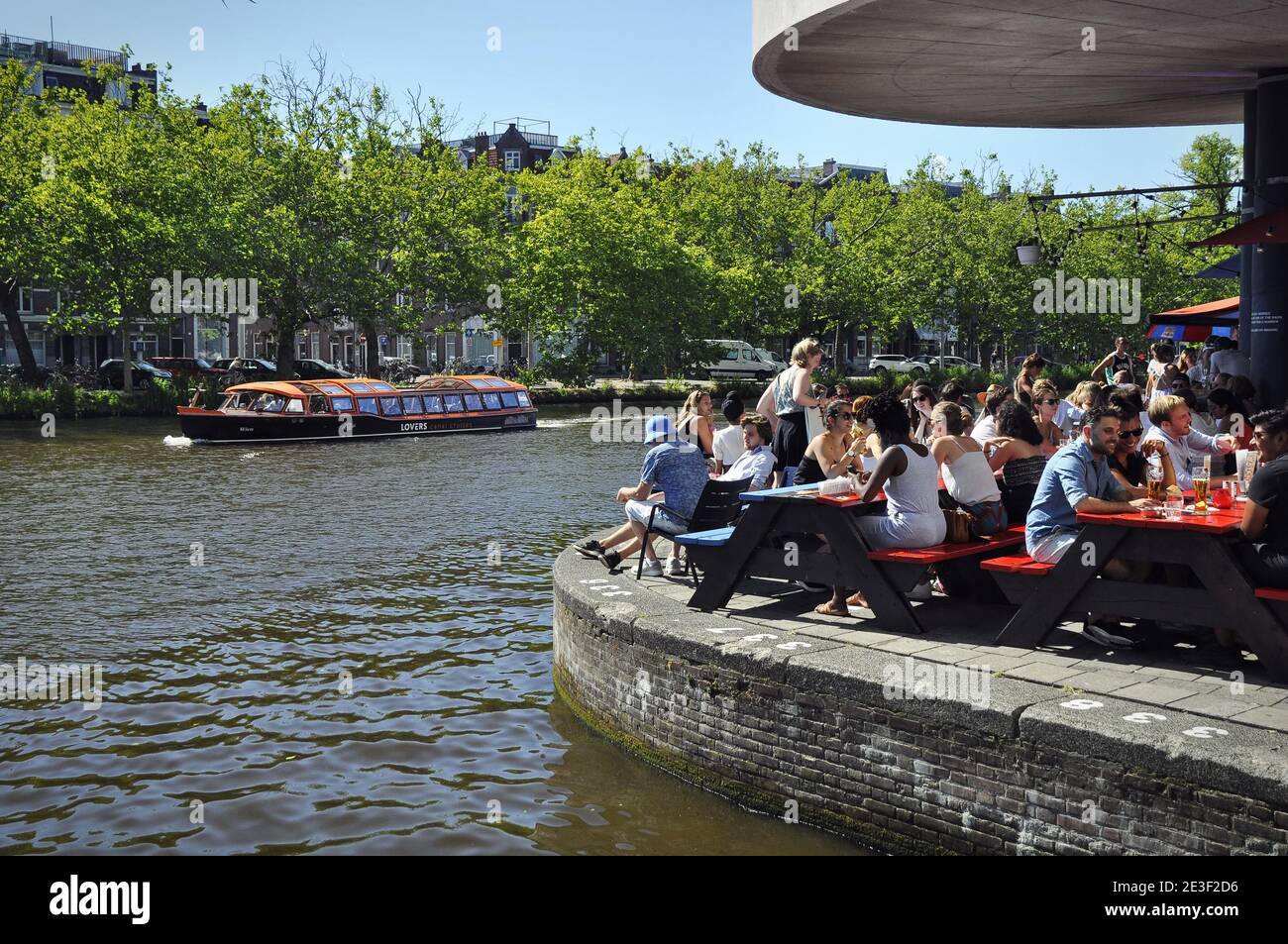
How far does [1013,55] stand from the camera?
12.7m

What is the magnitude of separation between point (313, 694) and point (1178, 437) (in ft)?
22.6

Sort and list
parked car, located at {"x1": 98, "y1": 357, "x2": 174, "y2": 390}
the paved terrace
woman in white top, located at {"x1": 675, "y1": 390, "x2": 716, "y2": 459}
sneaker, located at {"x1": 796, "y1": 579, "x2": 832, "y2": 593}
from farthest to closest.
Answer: parked car, located at {"x1": 98, "y1": 357, "x2": 174, "y2": 390}
woman in white top, located at {"x1": 675, "y1": 390, "x2": 716, "y2": 459}
sneaker, located at {"x1": 796, "y1": 579, "x2": 832, "y2": 593}
the paved terrace

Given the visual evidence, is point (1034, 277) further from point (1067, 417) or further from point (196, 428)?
point (1067, 417)

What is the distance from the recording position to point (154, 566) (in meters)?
15.0

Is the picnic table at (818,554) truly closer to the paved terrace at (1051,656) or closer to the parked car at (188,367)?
the paved terrace at (1051,656)

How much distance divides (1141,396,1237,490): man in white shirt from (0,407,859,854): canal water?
16.1 feet

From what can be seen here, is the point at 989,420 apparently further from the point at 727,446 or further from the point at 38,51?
the point at 38,51

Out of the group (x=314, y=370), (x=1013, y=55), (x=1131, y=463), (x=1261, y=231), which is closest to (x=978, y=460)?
(x=1131, y=463)

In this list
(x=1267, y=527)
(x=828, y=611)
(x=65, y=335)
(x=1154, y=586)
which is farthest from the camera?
(x=65, y=335)

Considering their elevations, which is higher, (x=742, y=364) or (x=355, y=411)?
(x=742, y=364)

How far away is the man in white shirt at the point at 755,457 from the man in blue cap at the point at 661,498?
0.85 feet

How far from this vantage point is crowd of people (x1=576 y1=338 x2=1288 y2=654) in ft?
23.6

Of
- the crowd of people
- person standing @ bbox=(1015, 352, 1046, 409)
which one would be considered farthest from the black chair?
person standing @ bbox=(1015, 352, 1046, 409)

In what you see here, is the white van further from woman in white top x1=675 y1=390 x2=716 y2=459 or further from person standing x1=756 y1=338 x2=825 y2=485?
person standing x1=756 y1=338 x2=825 y2=485
